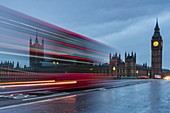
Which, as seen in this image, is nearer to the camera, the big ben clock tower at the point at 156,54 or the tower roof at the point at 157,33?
the big ben clock tower at the point at 156,54

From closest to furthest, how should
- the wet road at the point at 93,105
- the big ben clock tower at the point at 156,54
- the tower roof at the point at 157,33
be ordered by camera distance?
the wet road at the point at 93,105 → the big ben clock tower at the point at 156,54 → the tower roof at the point at 157,33

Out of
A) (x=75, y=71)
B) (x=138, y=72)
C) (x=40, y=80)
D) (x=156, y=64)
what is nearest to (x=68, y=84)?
(x=75, y=71)

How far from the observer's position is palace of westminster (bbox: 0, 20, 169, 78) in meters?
12.2

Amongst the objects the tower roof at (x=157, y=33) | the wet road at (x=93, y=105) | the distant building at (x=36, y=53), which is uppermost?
the tower roof at (x=157, y=33)

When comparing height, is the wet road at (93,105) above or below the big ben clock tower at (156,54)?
below

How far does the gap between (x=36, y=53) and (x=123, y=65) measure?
9458cm

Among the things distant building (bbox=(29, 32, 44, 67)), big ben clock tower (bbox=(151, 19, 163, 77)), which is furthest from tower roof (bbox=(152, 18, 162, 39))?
distant building (bbox=(29, 32, 44, 67))

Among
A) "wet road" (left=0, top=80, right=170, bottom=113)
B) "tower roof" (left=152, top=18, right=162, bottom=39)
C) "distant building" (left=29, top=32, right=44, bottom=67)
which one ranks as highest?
"tower roof" (left=152, top=18, right=162, bottom=39)

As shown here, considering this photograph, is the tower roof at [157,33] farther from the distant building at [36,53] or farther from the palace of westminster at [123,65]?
the distant building at [36,53]

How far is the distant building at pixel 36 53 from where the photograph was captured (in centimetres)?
1214

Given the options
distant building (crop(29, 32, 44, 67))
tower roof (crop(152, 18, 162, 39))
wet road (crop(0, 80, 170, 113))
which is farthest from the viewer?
tower roof (crop(152, 18, 162, 39))

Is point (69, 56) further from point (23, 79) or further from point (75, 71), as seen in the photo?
point (23, 79)

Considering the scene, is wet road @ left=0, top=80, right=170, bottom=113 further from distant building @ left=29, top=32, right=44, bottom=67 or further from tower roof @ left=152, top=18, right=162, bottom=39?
tower roof @ left=152, top=18, right=162, bottom=39

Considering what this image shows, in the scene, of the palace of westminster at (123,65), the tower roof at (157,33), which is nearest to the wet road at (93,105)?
the palace of westminster at (123,65)
